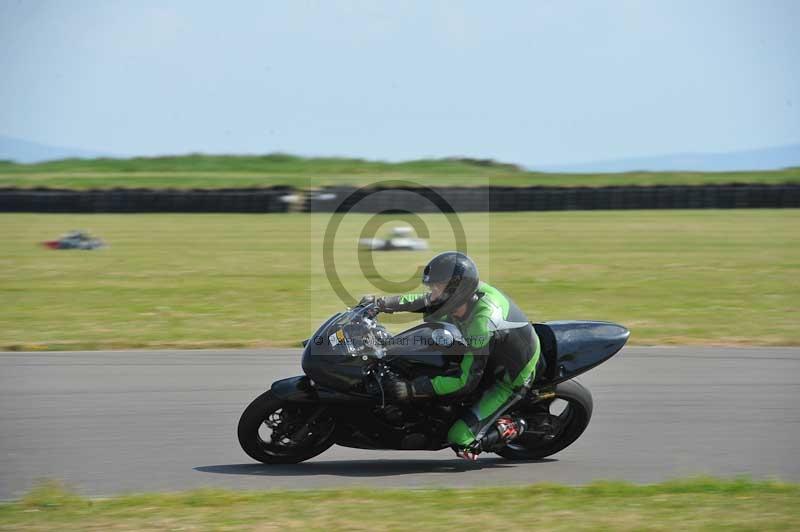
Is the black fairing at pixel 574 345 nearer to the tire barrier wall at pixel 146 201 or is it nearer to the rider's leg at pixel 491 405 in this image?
the rider's leg at pixel 491 405

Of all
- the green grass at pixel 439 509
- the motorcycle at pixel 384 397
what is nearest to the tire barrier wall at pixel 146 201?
the motorcycle at pixel 384 397

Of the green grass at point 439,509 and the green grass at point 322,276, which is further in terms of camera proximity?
the green grass at point 322,276

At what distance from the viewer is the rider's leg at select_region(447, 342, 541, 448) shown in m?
6.44

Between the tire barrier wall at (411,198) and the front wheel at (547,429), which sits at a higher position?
the tire barrier wall at (411,198)

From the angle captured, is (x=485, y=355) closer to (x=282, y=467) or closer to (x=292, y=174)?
(x=282, y=467)

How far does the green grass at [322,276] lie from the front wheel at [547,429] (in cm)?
503

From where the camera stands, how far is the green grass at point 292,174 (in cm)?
4634

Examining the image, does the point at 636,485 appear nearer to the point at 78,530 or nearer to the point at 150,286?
the point at 78,530

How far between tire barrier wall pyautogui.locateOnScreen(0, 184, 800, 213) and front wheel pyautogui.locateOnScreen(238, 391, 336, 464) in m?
26.4

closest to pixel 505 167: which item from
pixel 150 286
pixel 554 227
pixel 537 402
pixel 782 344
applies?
pixel 554 227

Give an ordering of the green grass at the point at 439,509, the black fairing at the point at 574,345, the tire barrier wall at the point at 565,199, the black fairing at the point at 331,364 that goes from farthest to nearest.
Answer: the tire barrier wall at the point at 565,199, the black fairing at the point at 574,345, the black fairing at the point at 331,364, the green grass at the point at 439,509

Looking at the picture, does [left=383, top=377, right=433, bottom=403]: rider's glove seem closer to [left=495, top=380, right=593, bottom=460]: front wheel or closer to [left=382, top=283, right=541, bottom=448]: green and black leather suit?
[left=382, top=283, right=541, bottom=448]: green and black leather suit

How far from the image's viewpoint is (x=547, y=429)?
22.6 feet

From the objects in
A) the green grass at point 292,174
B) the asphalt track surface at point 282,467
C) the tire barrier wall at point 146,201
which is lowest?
the asphalt track surface at point 282,467
